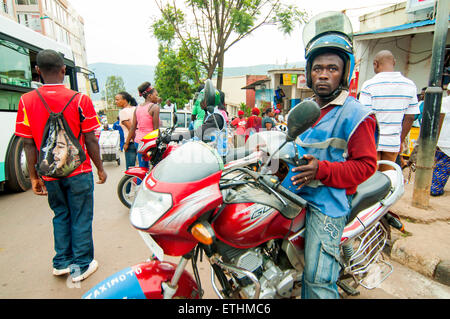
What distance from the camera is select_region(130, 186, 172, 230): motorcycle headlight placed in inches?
46.5

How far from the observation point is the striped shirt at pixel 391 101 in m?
3.18

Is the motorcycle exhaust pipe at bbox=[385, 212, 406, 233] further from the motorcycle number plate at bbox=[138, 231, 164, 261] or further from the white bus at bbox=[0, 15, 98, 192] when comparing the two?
the white bus at bbox=[0, 15, 98, 192]

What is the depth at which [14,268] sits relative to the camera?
Answer: 2635mm

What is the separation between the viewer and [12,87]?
15.9 feet

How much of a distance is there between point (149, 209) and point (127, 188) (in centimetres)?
325

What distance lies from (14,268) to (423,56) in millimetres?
10539

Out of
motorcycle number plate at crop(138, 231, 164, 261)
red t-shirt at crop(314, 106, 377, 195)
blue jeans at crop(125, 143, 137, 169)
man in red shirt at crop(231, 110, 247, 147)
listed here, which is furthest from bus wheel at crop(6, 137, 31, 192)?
red t-shirt at crop(314, 106, 377, 195)

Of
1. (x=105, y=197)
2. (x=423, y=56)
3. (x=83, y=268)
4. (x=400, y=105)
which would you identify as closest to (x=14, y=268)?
(x=83, y=268)

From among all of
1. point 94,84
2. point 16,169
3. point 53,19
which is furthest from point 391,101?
point 53,19

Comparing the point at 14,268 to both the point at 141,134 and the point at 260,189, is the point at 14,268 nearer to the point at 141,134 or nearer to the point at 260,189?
the point at 141,134

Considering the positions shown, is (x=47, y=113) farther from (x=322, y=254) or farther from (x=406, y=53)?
(x=406, y=53)

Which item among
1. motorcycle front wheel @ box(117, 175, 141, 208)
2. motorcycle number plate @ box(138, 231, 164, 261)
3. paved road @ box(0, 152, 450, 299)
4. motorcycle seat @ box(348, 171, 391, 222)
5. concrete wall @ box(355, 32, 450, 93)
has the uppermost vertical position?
concrete wall @ box(355, 32, 450, 93)

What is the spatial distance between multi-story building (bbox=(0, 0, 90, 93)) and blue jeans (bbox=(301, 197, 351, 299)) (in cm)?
2114
